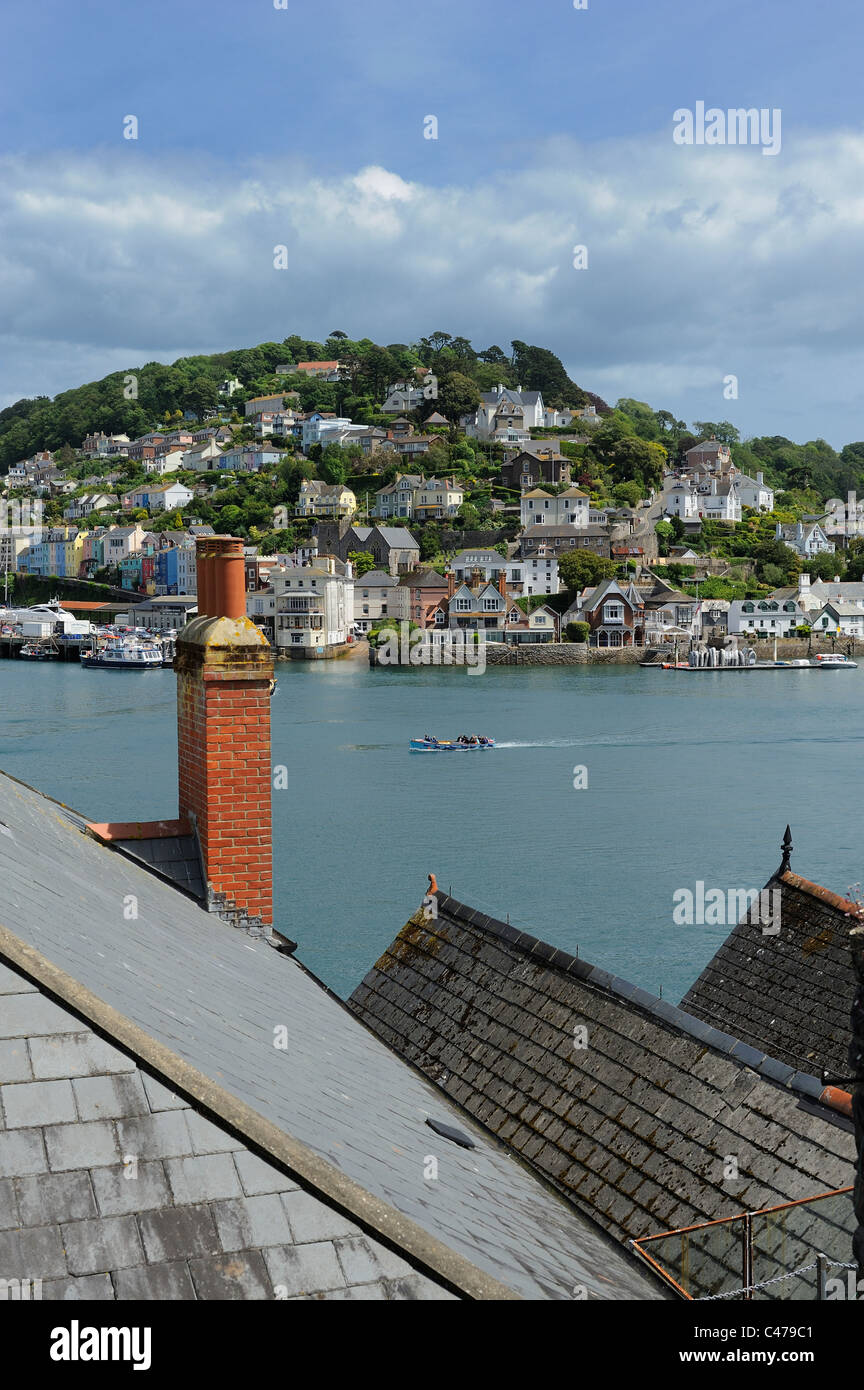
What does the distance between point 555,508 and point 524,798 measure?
8531 centimetres

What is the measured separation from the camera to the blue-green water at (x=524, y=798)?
26734mm

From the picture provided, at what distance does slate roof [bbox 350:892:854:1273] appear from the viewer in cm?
566

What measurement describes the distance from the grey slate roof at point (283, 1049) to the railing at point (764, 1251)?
23 cm

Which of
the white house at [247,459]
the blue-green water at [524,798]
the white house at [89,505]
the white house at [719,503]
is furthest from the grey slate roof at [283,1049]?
the white house at [89,505]

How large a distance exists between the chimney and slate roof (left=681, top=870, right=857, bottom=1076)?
168 inches

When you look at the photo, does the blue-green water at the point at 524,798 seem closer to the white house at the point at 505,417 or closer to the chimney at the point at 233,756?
the chimney at the point at 233,756

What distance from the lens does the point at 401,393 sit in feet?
553

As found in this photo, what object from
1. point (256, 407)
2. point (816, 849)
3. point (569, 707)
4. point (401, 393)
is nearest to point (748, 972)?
point (816, 849)

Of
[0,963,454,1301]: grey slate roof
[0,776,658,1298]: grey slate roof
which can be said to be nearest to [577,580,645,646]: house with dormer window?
[0,776,658,1298]: grey slate roof

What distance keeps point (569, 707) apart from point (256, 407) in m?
133

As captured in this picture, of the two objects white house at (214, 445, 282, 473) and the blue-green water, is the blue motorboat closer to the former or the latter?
the blue-green water

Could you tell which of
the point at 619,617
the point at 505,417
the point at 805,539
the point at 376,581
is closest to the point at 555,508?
the point at 376,581

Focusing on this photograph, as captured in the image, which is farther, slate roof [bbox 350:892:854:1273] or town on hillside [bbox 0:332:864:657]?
town on hillside [bbox 0:332:864:657]

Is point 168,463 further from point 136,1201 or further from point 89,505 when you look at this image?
point 136,1201
